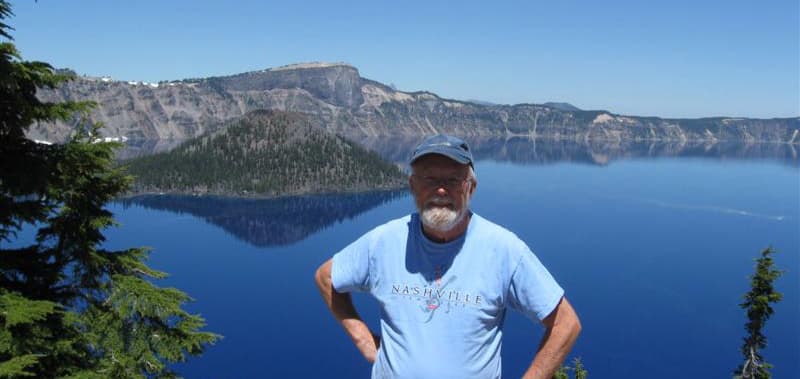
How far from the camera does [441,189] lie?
4355 millimetres

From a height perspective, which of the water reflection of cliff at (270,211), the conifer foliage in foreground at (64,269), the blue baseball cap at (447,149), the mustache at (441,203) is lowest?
the water reflection of cliff at (270,211)

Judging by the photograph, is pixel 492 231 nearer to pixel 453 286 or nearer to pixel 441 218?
pixel 441 218

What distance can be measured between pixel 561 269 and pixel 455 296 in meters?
97.2

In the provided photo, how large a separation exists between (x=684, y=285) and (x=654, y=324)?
19726 mm

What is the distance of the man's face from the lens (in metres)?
4.30

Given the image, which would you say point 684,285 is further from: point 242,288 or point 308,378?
point 242,288

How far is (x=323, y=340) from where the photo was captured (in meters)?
69.9

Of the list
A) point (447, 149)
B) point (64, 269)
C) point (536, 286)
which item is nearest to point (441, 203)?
point (447, 149)

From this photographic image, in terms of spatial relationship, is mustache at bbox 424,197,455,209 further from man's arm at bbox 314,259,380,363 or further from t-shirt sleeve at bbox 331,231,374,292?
man's arm at bbox 314,259,380,363

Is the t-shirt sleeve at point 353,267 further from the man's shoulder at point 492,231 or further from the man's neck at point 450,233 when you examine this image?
the man's shoulder at point 492,231

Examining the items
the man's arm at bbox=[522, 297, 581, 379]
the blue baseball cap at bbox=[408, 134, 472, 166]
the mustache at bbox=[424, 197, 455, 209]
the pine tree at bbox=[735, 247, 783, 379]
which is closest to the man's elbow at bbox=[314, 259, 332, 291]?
the mustache at bbox=[424, 197, 455, 209]

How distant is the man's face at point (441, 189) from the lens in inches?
169

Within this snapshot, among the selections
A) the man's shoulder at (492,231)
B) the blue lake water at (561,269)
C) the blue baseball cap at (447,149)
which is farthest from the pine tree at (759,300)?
the blue lake water at (561,269)

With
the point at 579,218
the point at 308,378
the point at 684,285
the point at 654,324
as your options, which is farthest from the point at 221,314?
the point at 579,218
